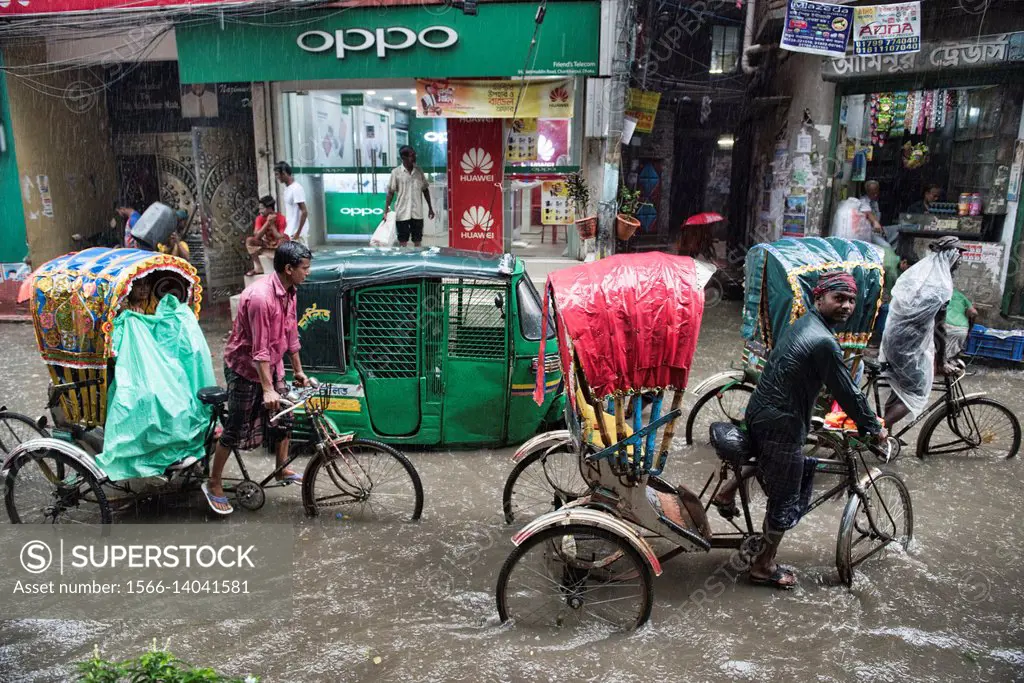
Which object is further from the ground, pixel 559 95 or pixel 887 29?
pixel 887 29

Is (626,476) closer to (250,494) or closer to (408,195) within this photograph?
(250,494)

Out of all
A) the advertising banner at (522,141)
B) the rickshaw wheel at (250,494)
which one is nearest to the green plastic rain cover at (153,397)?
the rickshaw wheel at (250,494)

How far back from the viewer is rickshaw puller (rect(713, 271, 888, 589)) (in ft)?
12.7

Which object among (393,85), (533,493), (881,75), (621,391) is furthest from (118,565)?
(881,75)

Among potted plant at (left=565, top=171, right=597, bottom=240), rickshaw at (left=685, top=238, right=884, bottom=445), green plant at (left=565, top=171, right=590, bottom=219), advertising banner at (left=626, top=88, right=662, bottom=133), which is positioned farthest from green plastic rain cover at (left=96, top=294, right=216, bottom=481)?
advertising banner at (left=626, top=88, right=662, bottom=133)

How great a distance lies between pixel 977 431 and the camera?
21.0 ft

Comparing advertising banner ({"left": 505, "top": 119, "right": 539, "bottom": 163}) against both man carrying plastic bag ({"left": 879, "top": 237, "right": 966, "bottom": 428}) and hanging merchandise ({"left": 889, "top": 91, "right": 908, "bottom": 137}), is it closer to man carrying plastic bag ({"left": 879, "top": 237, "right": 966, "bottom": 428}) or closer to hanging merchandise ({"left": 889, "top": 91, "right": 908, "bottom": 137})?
hanging merchandise ({"left": 889, "top": 91, "right": 908, "bottom": 137})

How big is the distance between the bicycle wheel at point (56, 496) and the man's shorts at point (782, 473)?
13.7ft

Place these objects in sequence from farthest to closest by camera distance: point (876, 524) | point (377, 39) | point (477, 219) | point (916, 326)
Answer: point (477, 219), point (377, 39), point (916, 326), point (876, 524)

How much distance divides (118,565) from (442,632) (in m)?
2.27

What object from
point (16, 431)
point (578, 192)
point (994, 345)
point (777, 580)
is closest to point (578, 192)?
point (578, 192)

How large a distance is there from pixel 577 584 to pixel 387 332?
2.80 metres

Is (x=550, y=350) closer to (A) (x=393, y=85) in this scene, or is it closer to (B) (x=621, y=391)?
(B) (x=621, y=391)

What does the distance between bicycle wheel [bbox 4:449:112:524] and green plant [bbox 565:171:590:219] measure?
778cm
